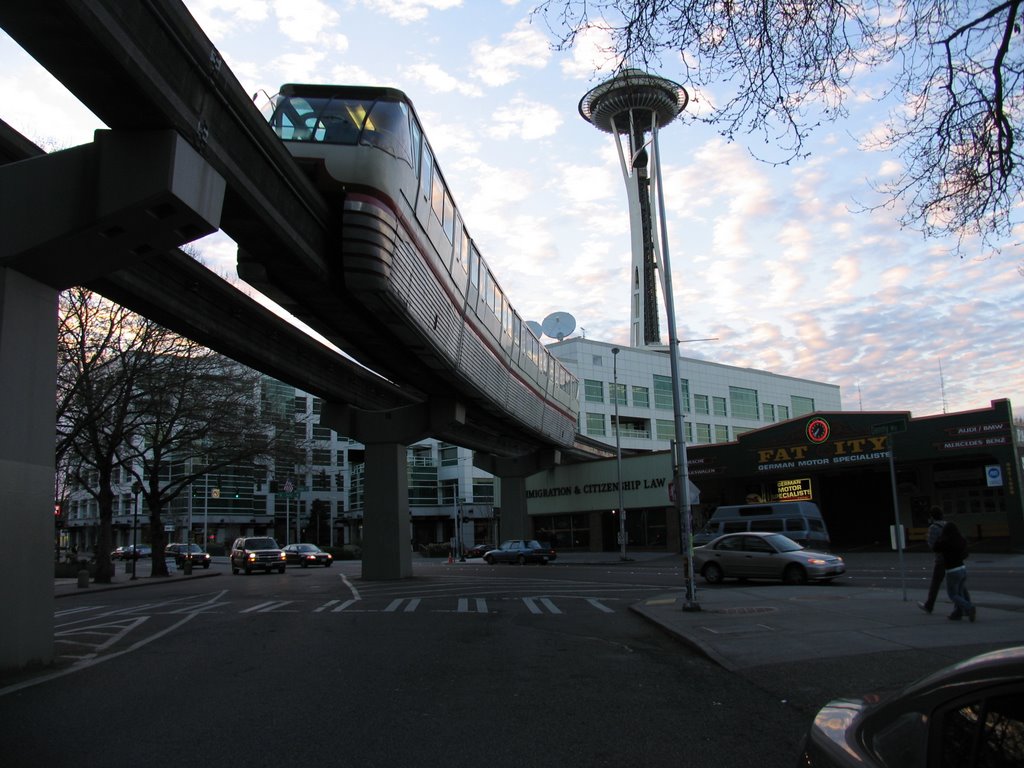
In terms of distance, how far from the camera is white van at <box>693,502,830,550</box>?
29.6 m

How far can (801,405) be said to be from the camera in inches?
3605

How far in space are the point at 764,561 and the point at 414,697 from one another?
49.8ft

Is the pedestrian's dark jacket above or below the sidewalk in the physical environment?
above

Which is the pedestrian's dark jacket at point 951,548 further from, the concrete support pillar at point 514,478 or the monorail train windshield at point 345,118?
the concrete support pillar at point 514,478

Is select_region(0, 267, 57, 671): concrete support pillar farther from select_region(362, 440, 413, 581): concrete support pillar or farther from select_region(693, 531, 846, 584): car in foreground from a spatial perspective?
select_region(362, 440, 413, 581): concrete support pillar

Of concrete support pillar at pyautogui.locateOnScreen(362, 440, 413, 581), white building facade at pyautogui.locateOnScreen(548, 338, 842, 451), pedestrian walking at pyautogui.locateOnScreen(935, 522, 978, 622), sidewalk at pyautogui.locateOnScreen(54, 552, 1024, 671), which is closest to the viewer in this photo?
sidewalk at pyautogui.locateOnScreen(54, 552, 1024, 671)

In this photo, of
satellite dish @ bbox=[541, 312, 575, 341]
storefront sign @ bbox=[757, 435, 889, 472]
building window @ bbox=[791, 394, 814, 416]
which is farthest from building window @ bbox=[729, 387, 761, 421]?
storefront sign @ bbox=[757, 435, 889, 472]

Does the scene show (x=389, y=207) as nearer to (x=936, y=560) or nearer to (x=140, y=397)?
(x=936, y=560)

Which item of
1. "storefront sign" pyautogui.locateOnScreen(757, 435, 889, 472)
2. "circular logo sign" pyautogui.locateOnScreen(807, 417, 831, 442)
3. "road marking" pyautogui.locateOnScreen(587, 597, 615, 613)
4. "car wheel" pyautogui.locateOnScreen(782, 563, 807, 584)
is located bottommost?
"road marking" pyautogui.locateOnScreen(587, 597, 615, 613)

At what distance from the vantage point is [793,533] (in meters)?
29.4

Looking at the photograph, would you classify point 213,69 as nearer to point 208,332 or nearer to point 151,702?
point 151,702

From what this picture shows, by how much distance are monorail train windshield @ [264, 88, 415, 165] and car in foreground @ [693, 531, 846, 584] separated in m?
12.8

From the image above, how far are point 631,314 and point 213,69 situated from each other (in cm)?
8533

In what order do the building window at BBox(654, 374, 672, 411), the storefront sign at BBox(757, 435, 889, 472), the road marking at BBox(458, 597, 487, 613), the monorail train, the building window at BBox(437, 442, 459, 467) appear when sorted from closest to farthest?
1. the monorail train
2. the road marking at BBox(458, 597, 487, 613)
3. the storefront sign at BBox(757, 435, 889, 472)
4. the building window at BBox(654, 374, 672, 411)
5. the building window at BBox(437, 442, 459, 467)
